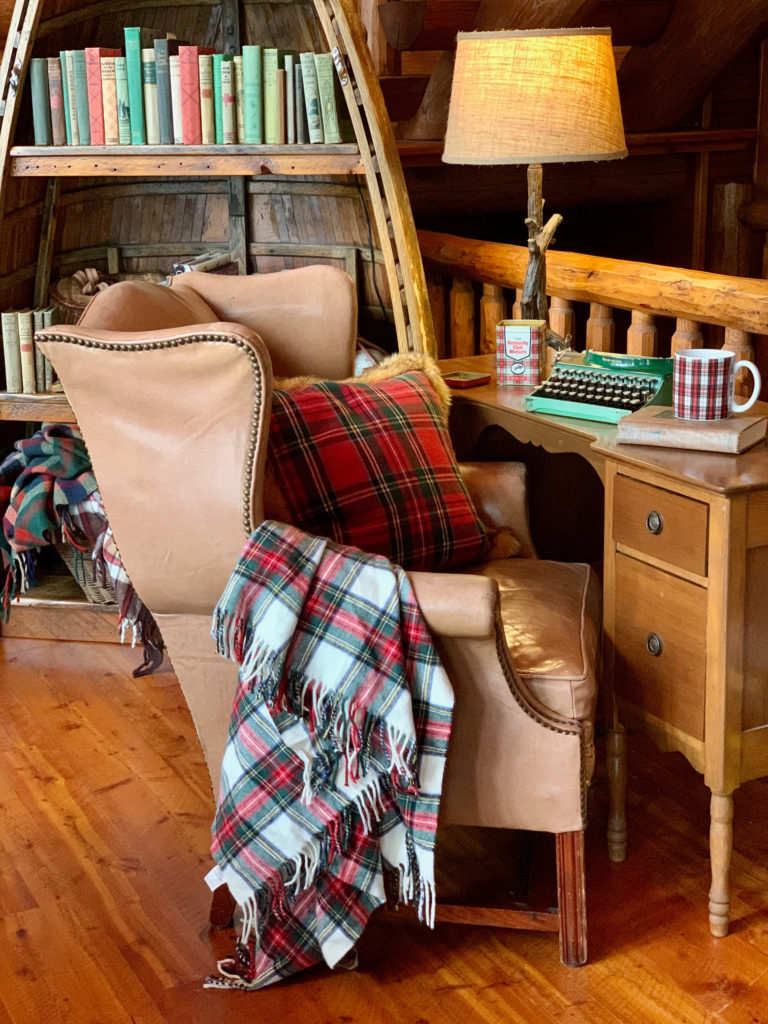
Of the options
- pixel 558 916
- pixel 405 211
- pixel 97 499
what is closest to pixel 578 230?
pixel 405 211

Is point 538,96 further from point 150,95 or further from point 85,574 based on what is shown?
point 85,574

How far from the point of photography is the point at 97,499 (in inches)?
121

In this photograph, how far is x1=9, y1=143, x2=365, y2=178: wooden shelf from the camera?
2.92 meters

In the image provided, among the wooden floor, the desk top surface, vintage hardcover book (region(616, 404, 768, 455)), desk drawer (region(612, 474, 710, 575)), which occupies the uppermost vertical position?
vintage hardcover book (region(616, 404, 768, 455))

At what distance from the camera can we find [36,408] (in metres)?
3.13

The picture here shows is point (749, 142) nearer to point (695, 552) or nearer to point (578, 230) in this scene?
point (578, 230)

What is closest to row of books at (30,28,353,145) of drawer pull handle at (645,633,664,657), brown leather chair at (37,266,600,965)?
brown leather chair at (37,266,600,965)

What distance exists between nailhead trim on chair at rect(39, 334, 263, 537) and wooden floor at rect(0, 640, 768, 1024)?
724mm

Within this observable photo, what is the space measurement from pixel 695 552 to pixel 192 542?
0.77m

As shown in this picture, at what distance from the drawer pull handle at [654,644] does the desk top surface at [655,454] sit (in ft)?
0.90

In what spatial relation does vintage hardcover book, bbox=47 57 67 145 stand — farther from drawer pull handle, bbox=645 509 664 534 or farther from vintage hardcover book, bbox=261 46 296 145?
drawer pull handle, bbox=645 509 664 534

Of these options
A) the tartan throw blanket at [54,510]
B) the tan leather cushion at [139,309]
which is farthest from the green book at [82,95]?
the tan leather cushion at [139,309]

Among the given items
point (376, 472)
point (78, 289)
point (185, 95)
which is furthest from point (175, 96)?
point (376, 472)

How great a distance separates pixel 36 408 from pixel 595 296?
143cm
